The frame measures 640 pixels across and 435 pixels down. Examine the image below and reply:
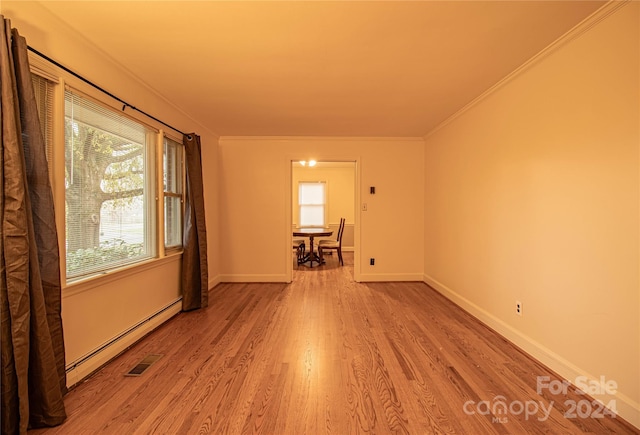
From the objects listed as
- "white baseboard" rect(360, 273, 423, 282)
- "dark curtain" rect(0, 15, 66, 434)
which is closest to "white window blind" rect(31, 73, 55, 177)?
"dark curtain" rect(0, 15, 66, 434)

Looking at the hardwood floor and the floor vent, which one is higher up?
the floor vent

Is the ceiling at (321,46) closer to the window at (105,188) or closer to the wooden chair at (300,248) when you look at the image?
the window at (105,188)

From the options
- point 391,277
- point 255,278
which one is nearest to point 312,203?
point 255,278

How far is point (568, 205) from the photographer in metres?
1.86

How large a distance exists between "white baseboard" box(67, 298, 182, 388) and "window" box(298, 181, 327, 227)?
512 cm

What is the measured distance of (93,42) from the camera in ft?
6.31

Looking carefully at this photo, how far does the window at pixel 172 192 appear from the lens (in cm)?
294

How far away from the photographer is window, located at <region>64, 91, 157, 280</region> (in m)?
1.85

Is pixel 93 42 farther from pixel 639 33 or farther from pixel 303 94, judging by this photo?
pixel 639 33

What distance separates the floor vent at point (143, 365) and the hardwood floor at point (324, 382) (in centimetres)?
4

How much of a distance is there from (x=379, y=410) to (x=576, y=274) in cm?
152

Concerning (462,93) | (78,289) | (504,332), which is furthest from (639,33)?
(78,289)

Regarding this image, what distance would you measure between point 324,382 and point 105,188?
2.11m

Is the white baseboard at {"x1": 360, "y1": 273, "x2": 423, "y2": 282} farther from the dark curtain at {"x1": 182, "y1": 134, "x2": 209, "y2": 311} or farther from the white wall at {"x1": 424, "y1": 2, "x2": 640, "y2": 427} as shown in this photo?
the dark curtain at {"x1": 182, "y1": 134, "x2": 209, "y2": 311}
